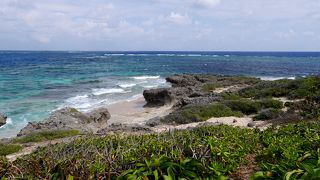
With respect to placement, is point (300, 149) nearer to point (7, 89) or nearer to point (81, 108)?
point (81, 108)

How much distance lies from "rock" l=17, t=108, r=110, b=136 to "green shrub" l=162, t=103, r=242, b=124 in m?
3.72

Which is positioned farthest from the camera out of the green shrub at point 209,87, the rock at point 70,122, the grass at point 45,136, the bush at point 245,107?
the green shrub at point 209,87

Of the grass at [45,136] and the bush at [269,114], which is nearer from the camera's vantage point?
the grass at [45,136]

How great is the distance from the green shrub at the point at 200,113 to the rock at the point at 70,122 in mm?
3716

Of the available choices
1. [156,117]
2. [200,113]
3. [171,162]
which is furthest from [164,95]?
[171,162]

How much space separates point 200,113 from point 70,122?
6.15 metres

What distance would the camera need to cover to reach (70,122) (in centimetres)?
1873

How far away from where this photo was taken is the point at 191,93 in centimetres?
2828

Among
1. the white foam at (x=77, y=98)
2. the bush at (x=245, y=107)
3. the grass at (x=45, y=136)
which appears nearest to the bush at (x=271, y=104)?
the bush at (x=245, y=107)

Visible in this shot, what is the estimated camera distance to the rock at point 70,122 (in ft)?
56.9

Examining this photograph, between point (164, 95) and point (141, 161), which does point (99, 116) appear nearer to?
point (164, 95)

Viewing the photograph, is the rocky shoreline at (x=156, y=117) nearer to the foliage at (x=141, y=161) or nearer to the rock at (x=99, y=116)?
the rock at (x=99, y=116)

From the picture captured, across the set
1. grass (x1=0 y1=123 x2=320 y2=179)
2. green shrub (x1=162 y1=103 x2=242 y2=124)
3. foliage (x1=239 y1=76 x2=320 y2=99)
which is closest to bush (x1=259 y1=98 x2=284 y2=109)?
green shrub (x1=162 y1=103 x2=242 y2=124)

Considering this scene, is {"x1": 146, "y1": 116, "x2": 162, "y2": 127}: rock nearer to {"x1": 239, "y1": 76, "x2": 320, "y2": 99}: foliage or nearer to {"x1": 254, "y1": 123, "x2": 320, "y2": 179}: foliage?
{"x1": 239, "y1": 76, "x2": 320, "y2": 99}: foliage
